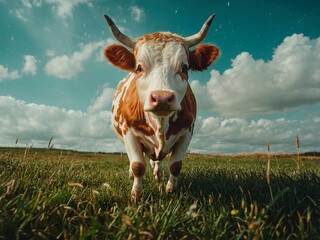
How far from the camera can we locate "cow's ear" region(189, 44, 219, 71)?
19.7 ft

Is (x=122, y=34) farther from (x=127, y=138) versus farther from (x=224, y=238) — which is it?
(x=224, y=238)

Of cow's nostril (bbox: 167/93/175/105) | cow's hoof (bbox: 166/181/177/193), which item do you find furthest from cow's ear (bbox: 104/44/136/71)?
cow's hoof (bbox: 166/181/177/193)

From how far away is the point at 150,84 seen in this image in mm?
4910

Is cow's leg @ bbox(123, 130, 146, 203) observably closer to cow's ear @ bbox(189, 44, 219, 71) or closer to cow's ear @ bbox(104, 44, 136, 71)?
cow's ear @ bbox(104, 44, 136, 71)

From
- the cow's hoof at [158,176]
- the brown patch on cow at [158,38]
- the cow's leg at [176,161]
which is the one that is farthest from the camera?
the cow's hoof at [158,176]

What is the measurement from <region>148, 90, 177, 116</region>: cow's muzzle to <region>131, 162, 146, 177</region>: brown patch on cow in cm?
144

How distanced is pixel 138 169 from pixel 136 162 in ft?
0.53

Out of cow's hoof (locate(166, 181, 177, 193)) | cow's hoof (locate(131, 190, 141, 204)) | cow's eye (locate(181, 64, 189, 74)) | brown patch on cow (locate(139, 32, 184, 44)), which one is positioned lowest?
cow's hoof (locate(131, 190, 141, 204))

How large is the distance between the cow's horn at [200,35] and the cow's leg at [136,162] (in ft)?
6.34

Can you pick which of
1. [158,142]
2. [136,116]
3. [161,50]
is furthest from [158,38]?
[158,142]

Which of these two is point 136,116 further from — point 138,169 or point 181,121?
point 138,169

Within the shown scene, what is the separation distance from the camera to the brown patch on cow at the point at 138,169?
5.56 m

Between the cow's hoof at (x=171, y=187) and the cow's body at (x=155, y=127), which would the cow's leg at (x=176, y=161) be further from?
the cow's body at (x=155, y=127)

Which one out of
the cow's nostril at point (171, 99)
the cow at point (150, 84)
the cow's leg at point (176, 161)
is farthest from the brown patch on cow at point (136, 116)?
the cow's nostril at point (171, 99)
